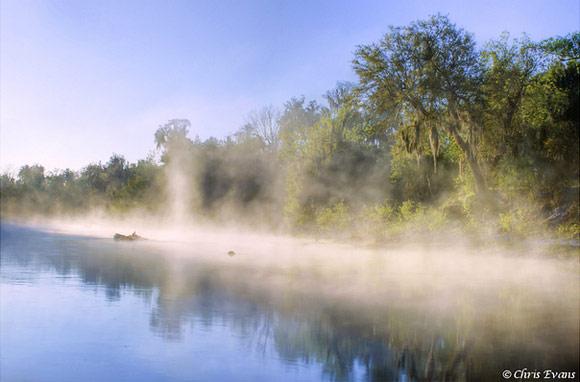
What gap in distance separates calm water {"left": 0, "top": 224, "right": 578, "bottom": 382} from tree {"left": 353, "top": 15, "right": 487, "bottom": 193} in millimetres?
Result: 9540

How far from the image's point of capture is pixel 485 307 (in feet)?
41.5

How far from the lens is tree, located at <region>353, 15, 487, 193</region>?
25.5 metres

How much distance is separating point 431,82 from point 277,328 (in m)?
17.4

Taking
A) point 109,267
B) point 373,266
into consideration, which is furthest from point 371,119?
point 109,267

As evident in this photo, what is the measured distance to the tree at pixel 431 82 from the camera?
1002 inches

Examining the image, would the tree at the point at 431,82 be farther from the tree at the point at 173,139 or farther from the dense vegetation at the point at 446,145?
the tree at the point at 173,139

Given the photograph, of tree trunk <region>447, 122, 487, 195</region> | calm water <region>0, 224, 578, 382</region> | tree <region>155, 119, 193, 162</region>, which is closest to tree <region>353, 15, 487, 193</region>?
tree trunk <region>447, 122, 487, 195</region>

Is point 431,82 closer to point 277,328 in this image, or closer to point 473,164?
point 473,164

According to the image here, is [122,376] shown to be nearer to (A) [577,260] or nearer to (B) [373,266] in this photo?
(B) [373,266]

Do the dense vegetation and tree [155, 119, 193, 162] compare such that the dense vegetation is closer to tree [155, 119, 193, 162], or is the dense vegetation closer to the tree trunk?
the tree trunk

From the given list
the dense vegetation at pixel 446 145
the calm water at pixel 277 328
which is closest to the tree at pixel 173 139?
the dense vegetation at pixel 446 145

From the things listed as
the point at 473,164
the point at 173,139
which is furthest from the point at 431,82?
the point at 173,139

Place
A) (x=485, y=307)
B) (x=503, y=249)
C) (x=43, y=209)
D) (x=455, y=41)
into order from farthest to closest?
(x=43, y=209) → (x=455, y=41) → (x=503, y=249) → (x=485, y=307)

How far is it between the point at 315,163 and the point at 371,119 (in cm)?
1259
